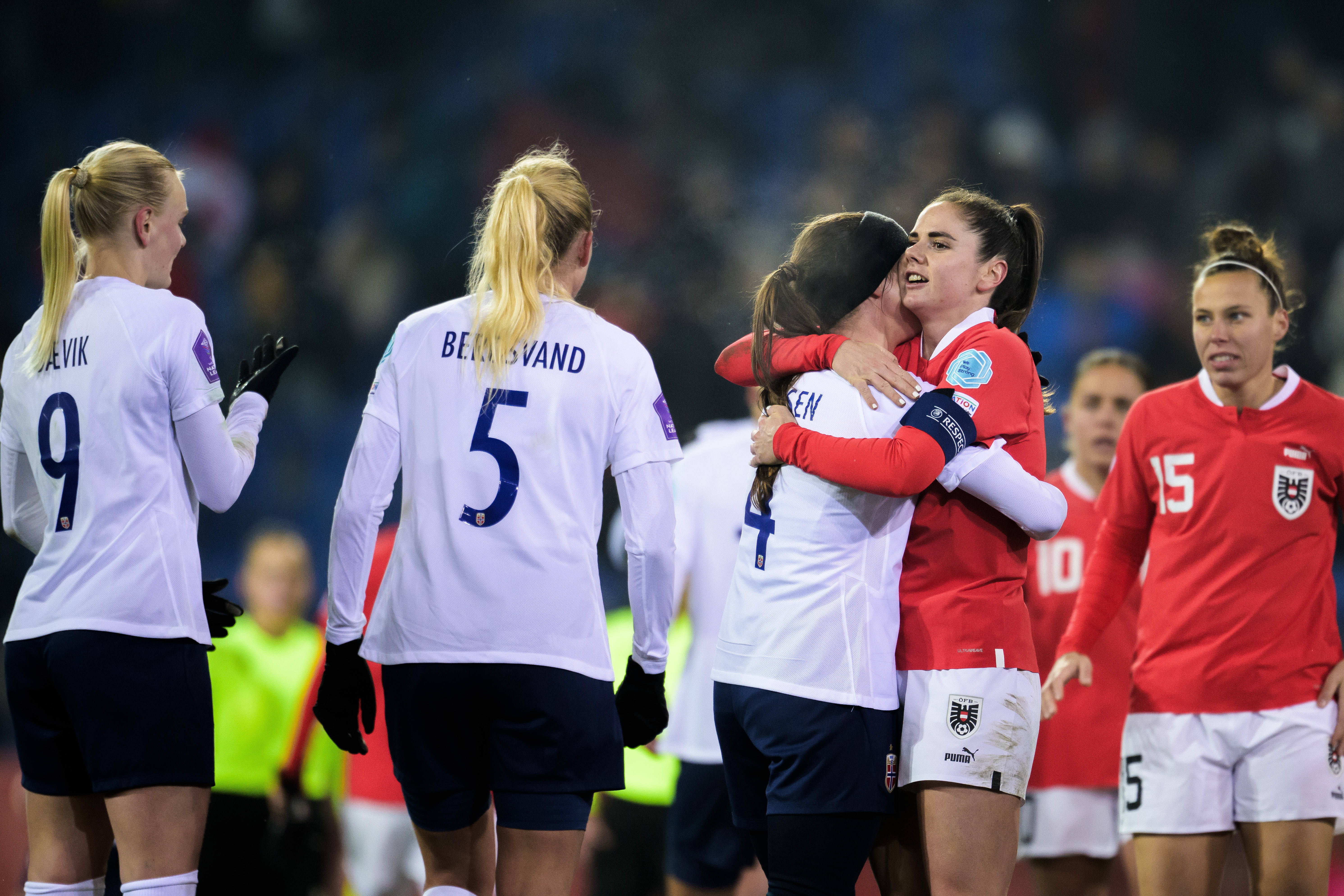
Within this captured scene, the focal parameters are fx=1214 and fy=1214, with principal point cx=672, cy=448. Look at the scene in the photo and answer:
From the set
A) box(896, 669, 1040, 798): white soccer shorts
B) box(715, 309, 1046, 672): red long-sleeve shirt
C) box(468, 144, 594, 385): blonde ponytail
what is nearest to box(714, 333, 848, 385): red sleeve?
box(715, 309, 1046, 672): red long-sleeve shirt

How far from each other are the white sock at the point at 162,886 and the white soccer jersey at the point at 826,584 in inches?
45.8

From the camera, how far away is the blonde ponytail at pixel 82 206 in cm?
259

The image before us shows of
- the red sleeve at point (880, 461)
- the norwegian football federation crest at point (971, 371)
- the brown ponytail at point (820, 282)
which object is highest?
the brown ponytail at point (820, 282)

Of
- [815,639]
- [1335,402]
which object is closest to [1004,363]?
[815,639]

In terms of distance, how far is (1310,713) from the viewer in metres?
3.11

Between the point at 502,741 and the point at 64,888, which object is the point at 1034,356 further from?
the point at 64,888

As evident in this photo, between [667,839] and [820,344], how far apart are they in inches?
86.0

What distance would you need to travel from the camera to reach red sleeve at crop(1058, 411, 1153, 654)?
3.33m

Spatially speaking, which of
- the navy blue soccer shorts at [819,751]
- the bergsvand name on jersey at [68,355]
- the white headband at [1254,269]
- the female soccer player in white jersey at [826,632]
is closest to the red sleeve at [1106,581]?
the white headband at [1254,269]

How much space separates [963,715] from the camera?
239cm

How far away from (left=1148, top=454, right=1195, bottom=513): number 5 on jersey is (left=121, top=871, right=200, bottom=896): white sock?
256 centimetres

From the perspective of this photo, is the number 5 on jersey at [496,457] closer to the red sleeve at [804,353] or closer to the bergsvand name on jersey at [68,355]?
the red sleeve at [804,353]

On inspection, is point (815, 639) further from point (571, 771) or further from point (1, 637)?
point (1, 637)

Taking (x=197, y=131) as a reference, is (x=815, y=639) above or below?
A: below
